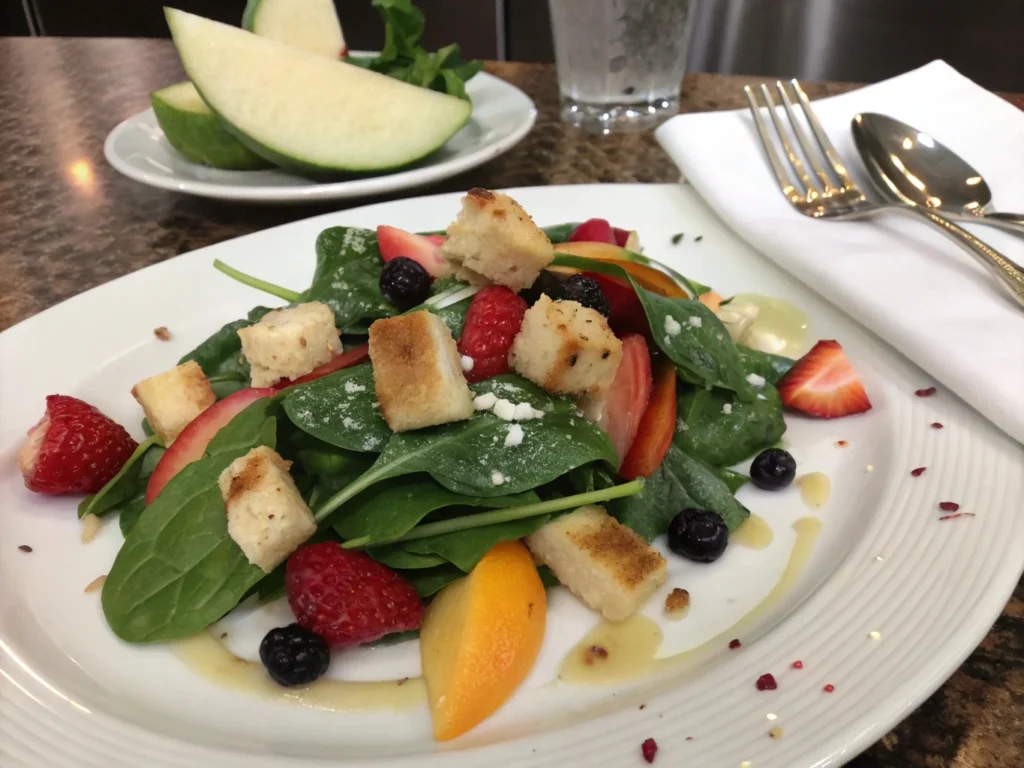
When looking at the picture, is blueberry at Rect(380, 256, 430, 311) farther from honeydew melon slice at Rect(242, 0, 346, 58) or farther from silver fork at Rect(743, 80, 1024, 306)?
honeydew melon slice at Rect(242, 0, 346, 58)

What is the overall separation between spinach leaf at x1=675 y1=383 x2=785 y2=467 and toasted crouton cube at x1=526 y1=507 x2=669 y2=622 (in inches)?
10.4

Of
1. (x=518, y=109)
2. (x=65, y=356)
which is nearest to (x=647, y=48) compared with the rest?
(x=518, y=109)

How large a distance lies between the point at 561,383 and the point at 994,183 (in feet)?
4.06

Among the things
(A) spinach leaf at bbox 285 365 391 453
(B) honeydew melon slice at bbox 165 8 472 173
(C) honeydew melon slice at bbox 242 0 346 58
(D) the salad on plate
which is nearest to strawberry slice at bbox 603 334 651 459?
(D) the salad on plate

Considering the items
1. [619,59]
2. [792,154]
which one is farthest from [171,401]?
[619,59]

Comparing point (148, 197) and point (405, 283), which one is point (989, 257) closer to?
point (405, 283)

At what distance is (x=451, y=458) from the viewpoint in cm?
113

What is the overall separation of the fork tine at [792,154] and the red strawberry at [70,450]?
5.05 feet

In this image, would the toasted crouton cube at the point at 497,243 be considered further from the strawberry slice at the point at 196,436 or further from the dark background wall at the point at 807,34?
the dark background wall at the point at 807,34

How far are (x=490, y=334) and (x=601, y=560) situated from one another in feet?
1.40

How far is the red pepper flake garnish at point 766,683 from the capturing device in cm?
85

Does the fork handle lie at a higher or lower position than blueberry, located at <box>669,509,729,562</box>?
higher

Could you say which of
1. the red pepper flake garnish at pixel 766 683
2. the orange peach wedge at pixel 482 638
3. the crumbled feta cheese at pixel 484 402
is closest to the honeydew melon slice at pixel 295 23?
the crumbled feta cheese at pixel 484 402

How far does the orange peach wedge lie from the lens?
930 mm
